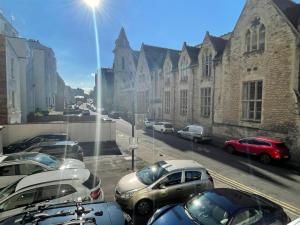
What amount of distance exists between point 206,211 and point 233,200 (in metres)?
0.76

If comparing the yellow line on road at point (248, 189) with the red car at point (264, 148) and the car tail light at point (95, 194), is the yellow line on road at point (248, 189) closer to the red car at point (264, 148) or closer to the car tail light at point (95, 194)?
the red car at point (264, 148)

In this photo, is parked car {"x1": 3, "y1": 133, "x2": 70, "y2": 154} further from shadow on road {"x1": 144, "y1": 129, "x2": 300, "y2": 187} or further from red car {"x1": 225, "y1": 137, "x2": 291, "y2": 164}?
red car {"x1": 225, "y1": 137, "x2": 291, "y2": 164}

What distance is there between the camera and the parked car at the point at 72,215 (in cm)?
454

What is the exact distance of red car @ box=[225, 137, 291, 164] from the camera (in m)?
14.2

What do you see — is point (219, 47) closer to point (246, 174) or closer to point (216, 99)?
point (216, 99)

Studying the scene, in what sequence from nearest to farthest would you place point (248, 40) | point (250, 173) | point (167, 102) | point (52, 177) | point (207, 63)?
1. point (52, 177)
2. point (250, 173)
3. point (248, 40)
4. point (207, 63)
5. point (167, 102)

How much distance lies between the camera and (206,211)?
548cm

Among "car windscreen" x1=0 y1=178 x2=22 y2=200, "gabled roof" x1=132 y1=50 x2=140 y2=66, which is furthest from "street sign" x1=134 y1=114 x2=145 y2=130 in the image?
"gabled roof" x1=132 y1=50 x2=140 y2=66

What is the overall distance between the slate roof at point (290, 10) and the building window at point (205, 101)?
36.4 feet

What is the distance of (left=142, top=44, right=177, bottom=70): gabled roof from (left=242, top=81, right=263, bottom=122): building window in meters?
25.6

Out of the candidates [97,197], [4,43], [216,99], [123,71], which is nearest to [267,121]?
[216,99]

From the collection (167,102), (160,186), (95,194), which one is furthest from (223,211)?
(167,102)

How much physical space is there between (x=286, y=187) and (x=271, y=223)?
20.6 feet

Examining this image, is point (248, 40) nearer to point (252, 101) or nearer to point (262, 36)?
point (262, 36)
